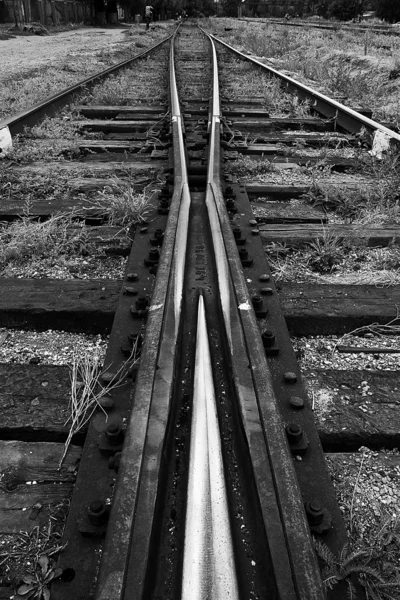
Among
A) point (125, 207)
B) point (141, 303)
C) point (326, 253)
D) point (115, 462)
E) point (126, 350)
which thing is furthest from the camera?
point (125, 207)

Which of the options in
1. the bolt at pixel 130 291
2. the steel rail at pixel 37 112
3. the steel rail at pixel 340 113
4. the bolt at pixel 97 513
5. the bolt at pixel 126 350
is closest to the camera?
the bolt at pixel 97 513

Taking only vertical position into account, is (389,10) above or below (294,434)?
above

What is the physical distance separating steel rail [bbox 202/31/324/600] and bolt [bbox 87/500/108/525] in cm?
38

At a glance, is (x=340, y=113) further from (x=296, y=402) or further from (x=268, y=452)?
(x=268, y=452)

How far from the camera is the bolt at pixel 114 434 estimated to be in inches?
54.2

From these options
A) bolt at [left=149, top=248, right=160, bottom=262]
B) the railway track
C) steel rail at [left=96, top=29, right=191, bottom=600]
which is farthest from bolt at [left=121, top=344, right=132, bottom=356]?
bolt at [left=149, top=248, right=160, bottom=262]

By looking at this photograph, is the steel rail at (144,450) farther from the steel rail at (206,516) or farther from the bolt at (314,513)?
the bolt at (314,513)

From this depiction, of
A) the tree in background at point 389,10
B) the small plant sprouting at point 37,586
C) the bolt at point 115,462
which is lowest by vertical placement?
the small plant sprouting at point 37,586

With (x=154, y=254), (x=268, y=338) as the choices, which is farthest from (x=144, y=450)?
(x=154, y=254)

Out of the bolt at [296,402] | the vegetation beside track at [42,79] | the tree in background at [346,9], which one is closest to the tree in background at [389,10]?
the tree in background at [346,9]

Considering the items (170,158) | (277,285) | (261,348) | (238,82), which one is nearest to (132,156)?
(170,158)

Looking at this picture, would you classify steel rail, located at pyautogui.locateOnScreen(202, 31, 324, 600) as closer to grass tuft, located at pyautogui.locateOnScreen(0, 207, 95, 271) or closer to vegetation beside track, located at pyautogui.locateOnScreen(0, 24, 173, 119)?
grass tuft, located at pyautogui.locateOnScreen(0, 207, 95, 271)

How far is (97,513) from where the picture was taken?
1.17 m

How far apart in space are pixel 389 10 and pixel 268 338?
48.3 m
